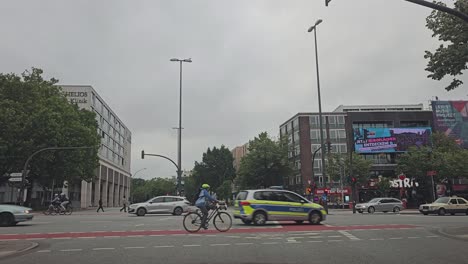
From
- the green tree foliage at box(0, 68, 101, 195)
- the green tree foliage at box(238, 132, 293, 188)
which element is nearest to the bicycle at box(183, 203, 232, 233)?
the green tree foliage at box(0, 68, 101, 195)

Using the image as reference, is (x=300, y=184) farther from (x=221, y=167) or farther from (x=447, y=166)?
(x=447, y=166)

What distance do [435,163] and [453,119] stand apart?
2158 centimetres

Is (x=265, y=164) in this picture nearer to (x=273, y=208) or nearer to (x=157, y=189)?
(x=273, y=208)

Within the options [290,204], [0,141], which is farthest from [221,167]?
[290,204]

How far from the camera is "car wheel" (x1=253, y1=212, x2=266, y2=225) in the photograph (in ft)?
58.2

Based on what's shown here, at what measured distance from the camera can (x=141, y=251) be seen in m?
10.3

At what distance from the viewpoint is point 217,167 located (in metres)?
94.0

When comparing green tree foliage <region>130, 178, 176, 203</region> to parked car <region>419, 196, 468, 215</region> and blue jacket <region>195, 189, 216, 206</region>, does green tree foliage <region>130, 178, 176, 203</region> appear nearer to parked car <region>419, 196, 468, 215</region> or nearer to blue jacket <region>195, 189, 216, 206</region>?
parked car <region>419, 196, 468, 215</region>

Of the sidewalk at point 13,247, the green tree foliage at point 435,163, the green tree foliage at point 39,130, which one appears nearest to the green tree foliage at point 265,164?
the green tree foliage at point 435,163

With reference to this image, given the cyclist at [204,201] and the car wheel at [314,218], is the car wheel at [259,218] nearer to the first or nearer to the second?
the car wheel at [314,218]

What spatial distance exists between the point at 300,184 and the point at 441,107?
27.3m

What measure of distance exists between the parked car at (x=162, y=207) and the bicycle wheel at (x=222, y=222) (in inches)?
618

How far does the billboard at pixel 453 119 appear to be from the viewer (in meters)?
71.6

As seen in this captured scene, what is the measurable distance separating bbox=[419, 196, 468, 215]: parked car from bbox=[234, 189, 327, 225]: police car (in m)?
18.1
